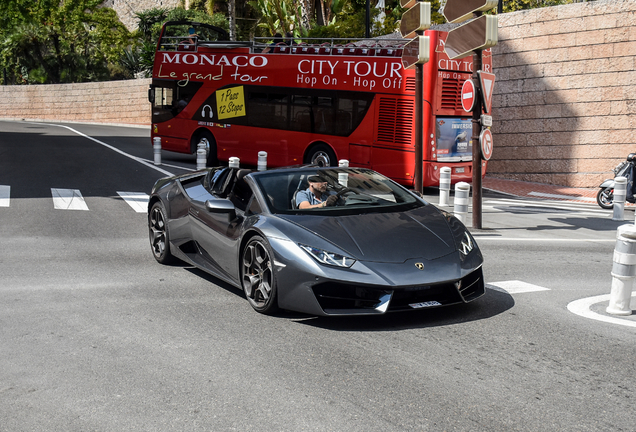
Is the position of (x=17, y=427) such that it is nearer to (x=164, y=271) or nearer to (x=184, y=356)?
(x=184, y=356)

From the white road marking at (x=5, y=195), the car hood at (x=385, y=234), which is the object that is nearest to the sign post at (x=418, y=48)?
the car hood at (x=385, y=234)

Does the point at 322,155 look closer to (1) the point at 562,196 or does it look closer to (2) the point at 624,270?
(1) the point at 562,196

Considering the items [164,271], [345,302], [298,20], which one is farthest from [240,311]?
[298,20]

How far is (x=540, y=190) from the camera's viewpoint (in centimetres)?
2042

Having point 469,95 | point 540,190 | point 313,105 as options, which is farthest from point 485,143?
point 540,190

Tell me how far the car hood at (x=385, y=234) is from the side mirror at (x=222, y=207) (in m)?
0.63

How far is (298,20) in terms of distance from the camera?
40531mm

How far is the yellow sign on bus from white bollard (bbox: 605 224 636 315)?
1681cm

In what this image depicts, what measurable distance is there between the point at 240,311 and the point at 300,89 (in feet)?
47.9

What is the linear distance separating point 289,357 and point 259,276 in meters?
1.33

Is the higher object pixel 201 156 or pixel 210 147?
pixel 210 147

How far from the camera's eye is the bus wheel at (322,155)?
19828 mm

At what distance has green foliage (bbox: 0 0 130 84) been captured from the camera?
57.8 meters

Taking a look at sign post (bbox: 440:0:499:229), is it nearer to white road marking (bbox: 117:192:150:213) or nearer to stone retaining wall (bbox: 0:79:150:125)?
white road marking (bbox: 117:192:150:213)
